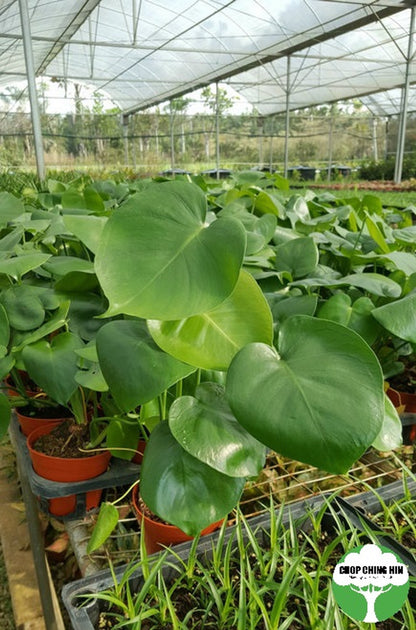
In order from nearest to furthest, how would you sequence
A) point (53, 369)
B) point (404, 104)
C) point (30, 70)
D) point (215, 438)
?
point (215, 438) < point (53, 369) < point (30, 70) < point (404, 104)

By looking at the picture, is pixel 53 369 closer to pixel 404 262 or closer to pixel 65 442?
pixel 65 442

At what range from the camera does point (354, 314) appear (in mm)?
1003

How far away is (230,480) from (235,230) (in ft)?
1.07

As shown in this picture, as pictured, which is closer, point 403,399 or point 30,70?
point 403,399

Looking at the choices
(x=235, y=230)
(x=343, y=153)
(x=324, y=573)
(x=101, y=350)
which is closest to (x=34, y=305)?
(x=101, y=350)

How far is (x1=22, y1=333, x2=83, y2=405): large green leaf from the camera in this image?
92 cm

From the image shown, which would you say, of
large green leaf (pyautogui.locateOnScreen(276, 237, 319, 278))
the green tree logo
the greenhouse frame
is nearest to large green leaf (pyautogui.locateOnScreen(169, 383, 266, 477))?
the green tree logo

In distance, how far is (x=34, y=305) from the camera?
104cm

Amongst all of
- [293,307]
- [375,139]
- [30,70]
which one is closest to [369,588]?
[293,307]

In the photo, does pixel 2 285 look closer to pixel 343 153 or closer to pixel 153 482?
pixel 153 482

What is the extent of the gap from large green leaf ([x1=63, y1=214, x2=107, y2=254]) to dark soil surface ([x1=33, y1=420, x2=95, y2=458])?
0.39 metres

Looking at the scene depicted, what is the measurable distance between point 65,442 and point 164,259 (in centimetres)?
60

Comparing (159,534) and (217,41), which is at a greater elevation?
(217,41)

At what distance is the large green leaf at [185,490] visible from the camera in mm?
676
